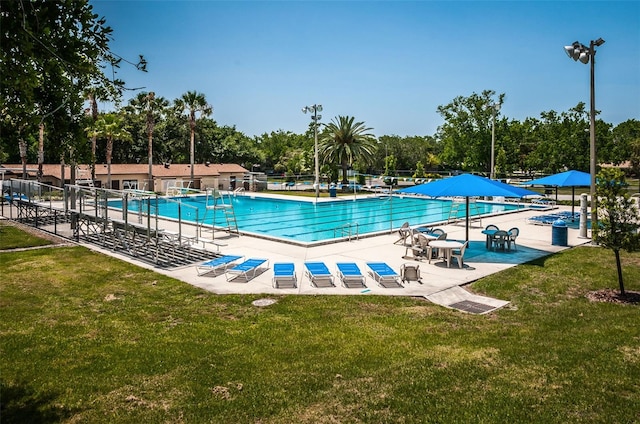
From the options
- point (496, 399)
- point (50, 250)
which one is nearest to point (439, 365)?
point (496, 399)

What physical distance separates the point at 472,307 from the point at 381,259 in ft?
17.2

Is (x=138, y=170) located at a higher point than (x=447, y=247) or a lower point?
higher

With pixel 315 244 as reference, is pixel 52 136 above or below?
above

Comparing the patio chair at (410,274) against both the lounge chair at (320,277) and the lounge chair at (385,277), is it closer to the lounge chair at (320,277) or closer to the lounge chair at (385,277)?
the lounge chair at (385,277)

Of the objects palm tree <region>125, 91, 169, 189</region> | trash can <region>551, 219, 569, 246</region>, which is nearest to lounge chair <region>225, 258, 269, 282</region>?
trash can <region>551, 219, 569, 246</region>

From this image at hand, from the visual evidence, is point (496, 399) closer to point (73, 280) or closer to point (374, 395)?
point (374, 395)

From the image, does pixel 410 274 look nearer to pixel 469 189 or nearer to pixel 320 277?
pixel 320 277

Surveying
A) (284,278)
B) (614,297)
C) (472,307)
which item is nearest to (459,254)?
(472,307)

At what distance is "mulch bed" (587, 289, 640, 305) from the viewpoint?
1041 cm

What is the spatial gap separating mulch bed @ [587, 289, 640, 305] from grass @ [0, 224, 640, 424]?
1.14 feet

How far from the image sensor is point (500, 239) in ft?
55.7

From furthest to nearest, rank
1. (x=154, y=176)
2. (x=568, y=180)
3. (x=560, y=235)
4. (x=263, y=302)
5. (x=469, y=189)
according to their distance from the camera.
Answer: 1. (x=154, y=176)
2. (x=568, y=180)
3. (x=560, y=235)
4. (x=469, y=189)
5. (x=263, y=302)

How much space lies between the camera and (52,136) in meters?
5.38

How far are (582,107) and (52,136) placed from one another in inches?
2415
